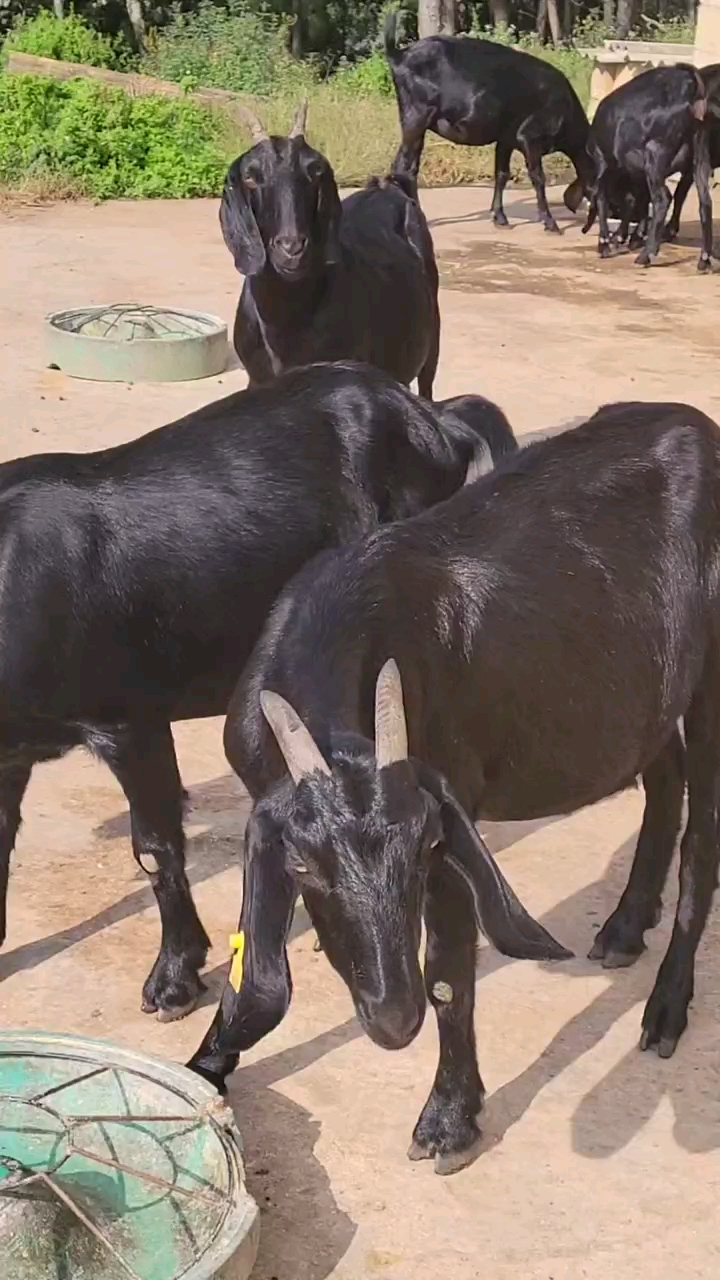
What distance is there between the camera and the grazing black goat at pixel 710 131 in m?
15.3

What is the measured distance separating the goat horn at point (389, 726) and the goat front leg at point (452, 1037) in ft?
2.31

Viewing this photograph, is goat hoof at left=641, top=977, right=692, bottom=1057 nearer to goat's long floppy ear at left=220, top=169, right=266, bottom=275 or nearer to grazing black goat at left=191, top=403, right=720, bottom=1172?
grazing black goat at left=191, top=403, right=720, bottom=1172

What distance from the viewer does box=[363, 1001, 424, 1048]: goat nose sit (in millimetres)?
2988

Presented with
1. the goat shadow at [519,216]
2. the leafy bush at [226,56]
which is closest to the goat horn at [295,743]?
the goat shadow at [519,216]

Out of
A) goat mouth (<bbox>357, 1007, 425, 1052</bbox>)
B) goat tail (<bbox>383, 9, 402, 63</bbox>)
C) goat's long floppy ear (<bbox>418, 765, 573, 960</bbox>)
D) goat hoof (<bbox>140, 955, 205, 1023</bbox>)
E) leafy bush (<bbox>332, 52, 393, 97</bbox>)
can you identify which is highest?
goat tail (<bbox>383, 9, 402, 63</bbox>)

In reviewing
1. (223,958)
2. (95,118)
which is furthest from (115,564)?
(95,118)

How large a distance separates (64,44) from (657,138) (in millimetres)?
12845

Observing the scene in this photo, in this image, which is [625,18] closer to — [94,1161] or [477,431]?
[477,431]

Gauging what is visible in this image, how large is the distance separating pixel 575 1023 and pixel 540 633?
1169mm

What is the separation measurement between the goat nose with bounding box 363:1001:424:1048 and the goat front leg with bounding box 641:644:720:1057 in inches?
60.9

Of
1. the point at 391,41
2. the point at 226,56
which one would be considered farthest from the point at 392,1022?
the point at 226,56

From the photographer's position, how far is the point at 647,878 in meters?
4.79

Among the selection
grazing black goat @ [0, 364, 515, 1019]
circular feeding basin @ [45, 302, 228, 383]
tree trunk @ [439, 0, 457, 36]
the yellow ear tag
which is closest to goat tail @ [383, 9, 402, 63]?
tree trunk @ [439, 0, 457, 36]

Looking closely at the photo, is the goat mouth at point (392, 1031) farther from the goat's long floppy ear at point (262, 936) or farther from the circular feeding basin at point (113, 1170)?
the circular feeding basin at point (113, 1170)
